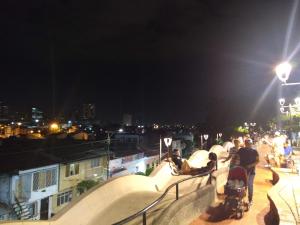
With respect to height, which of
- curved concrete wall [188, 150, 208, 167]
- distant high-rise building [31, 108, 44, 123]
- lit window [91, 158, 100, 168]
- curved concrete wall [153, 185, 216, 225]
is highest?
distant high-rise building [31, 108, 44, 123]

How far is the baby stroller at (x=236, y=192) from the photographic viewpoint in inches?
299

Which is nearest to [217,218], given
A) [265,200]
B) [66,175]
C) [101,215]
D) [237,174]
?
[237,174]

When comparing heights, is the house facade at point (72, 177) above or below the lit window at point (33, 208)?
above

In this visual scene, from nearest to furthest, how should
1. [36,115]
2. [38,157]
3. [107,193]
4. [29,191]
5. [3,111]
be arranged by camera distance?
[107,193]
[29,191]
[38,157]
[3,111]
[36,115]

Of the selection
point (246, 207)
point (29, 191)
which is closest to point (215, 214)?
point (246, 207)

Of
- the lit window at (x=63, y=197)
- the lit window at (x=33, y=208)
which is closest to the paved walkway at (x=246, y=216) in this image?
the lit window at (x=33, y=208)

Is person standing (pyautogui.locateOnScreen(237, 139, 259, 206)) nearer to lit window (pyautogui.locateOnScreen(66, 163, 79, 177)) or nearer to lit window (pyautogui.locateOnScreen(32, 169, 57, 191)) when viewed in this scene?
lit window (pyautogui.locateOnScreen(32, 169, 57, 191))

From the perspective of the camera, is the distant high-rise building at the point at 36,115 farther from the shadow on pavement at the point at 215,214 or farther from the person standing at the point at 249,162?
the person standing at the point at 249,162

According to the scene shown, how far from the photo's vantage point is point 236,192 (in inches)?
300

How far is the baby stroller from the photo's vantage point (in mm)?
7594

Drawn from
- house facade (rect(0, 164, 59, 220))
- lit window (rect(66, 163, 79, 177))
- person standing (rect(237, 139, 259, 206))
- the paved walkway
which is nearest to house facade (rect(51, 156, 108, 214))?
lit window (rect(66, 163, 79, 177))

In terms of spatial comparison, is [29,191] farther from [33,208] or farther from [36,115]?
→ [36,115]

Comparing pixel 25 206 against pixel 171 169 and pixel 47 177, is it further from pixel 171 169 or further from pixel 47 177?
pixel 171 169

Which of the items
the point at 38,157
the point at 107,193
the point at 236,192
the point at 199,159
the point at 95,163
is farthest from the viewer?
the point at 95,163
